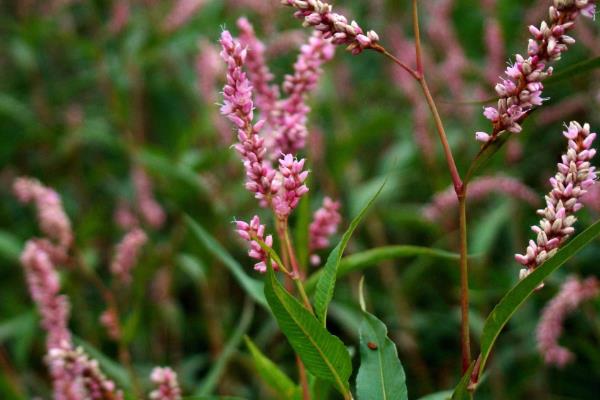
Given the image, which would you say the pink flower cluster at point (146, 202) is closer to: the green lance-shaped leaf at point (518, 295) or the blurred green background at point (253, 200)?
the blurred green background at point (253, 200)

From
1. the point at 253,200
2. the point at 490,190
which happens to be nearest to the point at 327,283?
the point at 490,190

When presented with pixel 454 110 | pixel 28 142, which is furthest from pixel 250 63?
pixel 28 142

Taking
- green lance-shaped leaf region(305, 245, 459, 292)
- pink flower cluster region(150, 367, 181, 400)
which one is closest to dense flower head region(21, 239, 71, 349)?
pink flower cluster region(150, 367, 181, 400)

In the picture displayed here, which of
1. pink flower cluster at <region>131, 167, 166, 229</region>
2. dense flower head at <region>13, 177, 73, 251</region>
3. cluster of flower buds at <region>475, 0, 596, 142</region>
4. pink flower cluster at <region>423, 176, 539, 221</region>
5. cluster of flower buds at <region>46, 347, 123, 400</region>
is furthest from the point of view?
pink flower cluster at <region>131, 167, 166, 229</region>

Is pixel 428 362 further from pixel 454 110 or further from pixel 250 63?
pixel 250 63

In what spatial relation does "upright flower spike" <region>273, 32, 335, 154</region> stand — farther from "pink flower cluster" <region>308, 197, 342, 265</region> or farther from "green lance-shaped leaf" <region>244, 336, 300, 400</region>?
"green lance-shaped leaf" <region>244, 336, 300, 400</region>

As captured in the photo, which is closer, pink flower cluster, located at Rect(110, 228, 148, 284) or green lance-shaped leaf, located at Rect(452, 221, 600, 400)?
green lance-shaped leaf, located at Rect(452, 221, 600, 400)
